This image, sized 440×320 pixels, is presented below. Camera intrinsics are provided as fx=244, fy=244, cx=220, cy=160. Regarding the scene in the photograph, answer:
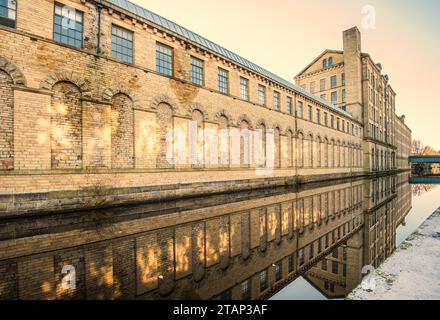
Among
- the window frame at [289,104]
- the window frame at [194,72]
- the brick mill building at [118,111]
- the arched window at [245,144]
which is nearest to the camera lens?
the brick mill building at [118,111]

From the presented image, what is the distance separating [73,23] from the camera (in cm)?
1119

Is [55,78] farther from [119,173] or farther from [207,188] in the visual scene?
[207,188]

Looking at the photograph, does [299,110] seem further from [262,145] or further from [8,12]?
[8,12]

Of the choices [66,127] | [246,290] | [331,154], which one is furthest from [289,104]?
[246,290]

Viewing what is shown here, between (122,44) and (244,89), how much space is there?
1050 cm

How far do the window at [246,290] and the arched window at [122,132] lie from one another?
9.61m

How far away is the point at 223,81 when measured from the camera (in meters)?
18.6

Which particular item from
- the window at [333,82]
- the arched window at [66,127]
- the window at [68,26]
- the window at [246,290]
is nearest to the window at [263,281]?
the window at [246,290]

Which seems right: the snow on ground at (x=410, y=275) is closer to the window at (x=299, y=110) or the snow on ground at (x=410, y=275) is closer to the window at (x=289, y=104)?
the window at (x=289, y=104)

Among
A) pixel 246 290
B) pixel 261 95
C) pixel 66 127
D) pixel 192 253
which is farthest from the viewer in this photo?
pixel 261 95

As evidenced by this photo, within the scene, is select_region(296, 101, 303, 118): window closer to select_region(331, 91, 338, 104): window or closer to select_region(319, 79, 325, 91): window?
select_region(331, 91, 338, 104): window

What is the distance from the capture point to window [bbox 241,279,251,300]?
3942 millimetres

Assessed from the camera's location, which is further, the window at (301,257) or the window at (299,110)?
the window at (299,110)

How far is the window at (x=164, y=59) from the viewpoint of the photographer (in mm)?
14445
